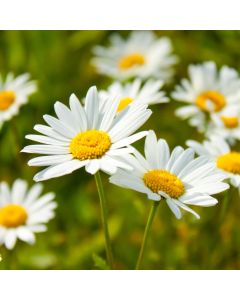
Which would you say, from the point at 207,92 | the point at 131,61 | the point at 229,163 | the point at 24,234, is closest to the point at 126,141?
the point at 229,163

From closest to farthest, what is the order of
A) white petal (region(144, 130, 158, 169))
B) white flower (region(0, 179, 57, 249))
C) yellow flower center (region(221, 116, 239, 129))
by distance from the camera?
white petal (region(144, 130, 158, 169)) < white flower (region(0, 179, 57, 249)) < yellow flower center (region(221, 116, 239, 129))

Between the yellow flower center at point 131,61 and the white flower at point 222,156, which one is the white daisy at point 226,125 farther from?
the yellow flower center at point 131,61

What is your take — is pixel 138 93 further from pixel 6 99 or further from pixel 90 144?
pixel 90 144

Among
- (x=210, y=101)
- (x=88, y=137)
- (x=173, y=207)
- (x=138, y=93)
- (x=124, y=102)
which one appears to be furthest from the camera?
(x=210, y=101)

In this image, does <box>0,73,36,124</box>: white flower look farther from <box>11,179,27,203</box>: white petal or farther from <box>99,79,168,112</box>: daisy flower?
<box>99,79,168,112</box>: daisy flower

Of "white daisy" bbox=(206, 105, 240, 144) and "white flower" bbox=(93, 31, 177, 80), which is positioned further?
"white flower" bbox=(93, 31, 177, 80)

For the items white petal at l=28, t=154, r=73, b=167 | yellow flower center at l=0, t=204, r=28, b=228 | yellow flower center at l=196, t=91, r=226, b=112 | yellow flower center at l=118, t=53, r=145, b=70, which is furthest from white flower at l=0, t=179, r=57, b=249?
yellow flower center at l=118, t=53, r=145, b=70


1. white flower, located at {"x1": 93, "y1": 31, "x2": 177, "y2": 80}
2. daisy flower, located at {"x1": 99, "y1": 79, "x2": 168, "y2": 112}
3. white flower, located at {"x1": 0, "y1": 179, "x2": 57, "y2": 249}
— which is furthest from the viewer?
white flower, located at {"x1": 93, "y1": 31, "x2": 177, "y2": 80}

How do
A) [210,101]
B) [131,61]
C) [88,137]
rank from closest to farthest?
[88,137], [210,101], [131,61]
